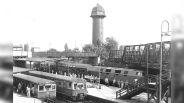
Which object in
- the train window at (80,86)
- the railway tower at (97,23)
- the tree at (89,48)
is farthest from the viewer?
the railway tower at (97,23)

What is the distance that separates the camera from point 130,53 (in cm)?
4262

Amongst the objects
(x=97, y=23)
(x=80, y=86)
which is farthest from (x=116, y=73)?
(x=97, y=23)

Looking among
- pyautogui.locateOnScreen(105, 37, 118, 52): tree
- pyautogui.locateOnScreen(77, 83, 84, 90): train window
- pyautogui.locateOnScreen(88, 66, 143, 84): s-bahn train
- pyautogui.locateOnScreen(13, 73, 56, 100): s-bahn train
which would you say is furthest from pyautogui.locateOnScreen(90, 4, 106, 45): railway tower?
pyautogui.locateOnScreen(13, 73, 56, 100): s-bahn train

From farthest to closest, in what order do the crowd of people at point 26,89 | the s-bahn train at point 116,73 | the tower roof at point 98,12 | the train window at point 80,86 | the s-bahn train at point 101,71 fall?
the tower roof at point 98,12 → the s-bahn train at point 101,71 → the s-bahn train at point 116,73 → the train window at point 80,86 → the crowd of people at point 26,89

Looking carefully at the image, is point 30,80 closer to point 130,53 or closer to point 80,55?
point 130,53

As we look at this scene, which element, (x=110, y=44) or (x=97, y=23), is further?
(x=97, y=23)

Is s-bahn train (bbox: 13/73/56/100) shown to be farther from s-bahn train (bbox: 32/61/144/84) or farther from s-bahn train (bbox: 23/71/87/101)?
s-bahn train (bbox: 32/61/144/84)

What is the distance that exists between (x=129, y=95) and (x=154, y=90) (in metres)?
3.74

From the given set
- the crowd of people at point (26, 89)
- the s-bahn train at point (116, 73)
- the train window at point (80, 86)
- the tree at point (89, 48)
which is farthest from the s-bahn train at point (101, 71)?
the tree at point (89, 48)

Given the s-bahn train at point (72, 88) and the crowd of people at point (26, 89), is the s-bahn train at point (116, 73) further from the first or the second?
the crowd of people at point (26, 89)

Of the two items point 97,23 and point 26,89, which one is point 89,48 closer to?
point 97,23

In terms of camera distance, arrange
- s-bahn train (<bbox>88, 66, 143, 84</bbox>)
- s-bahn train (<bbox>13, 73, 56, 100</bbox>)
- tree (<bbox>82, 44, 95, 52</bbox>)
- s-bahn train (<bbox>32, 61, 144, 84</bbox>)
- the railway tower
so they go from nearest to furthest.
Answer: s-bahn train (<bbox>13, 73, 56, 100</bbox>) < s-bahn train (<bbox>88, 66, 143, 84</bbox>) < s-bahn train (<bbox>32, 61, 144, 84</bbox>) < tree (<bbox>82, 44, 95, 52</bbox>) < the railway tower

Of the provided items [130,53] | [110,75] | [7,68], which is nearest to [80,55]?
[130,53]

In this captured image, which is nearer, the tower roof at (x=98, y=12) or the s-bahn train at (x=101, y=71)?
the s-bahn train at (x=101, y=71)
